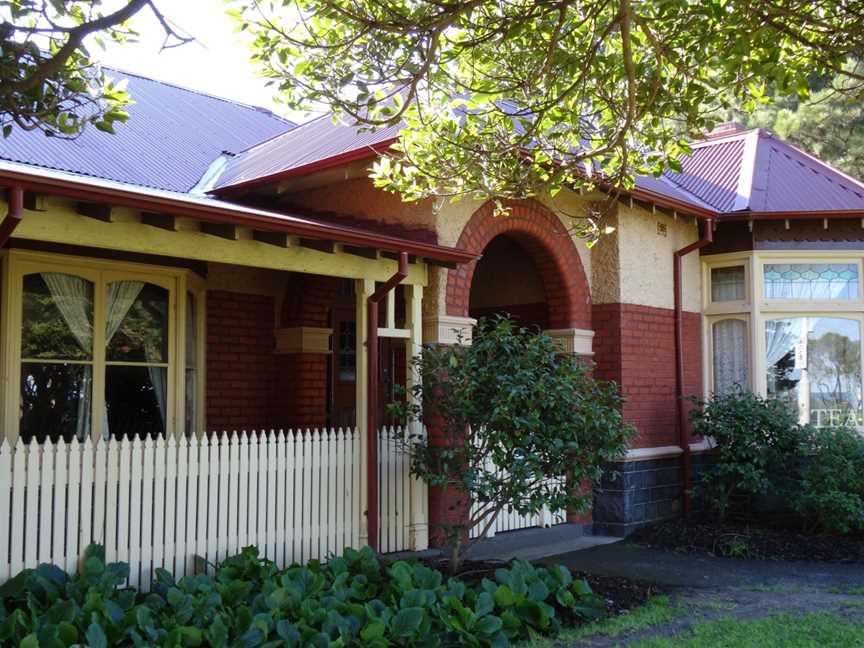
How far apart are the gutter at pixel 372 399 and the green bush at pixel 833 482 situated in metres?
4.91

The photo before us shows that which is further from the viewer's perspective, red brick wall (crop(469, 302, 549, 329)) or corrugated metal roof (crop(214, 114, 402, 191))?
red brick wall (crop(469, 302, 549, 329))

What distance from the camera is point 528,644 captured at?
622 centimetres

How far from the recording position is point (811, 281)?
11.9 metres

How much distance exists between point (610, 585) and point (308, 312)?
4.27 metres

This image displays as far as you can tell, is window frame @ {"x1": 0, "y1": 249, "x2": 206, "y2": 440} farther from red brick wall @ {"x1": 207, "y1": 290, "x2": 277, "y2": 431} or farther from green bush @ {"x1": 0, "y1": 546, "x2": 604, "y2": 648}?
green bush @ {"x1": 0, "y1": 546, "x2": 604, "y2": 648}

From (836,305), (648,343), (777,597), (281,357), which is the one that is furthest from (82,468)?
(836,305)

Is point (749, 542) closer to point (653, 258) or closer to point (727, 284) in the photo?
point (653, 258)

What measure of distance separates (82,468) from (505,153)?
4322mm

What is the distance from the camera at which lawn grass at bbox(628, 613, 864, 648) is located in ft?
20.2

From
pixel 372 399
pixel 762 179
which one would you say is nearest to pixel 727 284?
pixel 762 179

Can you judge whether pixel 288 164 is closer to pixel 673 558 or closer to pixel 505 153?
pixel 505 153

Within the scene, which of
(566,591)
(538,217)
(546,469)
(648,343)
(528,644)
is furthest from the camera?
(648,343)

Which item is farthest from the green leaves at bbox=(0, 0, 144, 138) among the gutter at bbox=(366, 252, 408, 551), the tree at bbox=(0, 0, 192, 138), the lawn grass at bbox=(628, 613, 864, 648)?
the lawn grass at bbox=(628, 613, 864, 648)

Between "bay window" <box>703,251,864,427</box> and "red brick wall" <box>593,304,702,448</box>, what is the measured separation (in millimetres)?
975
